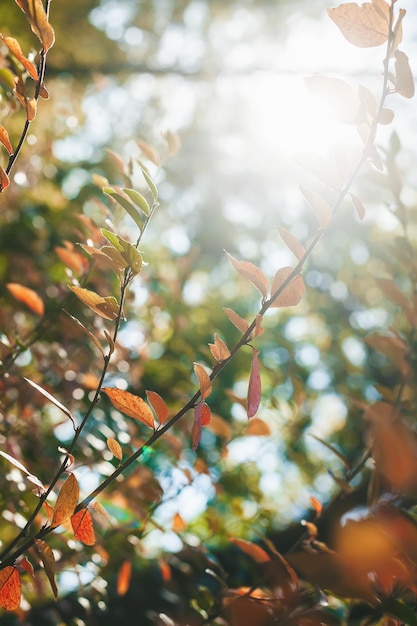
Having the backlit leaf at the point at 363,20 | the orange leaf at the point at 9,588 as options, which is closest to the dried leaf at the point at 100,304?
the orange leaf at the point at 9,588

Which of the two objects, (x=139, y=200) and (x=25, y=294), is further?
(x=25, y=294)

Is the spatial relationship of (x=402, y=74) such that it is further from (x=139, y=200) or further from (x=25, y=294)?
(x=25, y=294)

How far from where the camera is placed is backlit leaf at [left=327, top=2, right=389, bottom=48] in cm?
64

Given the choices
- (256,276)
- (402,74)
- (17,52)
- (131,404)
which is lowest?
(131,404)

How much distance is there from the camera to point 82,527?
68cm

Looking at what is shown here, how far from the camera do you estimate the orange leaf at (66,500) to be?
64 centimetres

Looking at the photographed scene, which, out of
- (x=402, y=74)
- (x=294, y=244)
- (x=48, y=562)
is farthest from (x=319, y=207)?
(x=48, y=562)

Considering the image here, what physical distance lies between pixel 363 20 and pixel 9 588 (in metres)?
0.83

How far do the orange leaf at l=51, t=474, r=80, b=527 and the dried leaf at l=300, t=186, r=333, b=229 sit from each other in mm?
442

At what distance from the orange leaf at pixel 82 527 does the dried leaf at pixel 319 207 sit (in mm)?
478

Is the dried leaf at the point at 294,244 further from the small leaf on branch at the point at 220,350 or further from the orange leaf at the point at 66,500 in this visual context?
the orange leaf at the point at 66,500

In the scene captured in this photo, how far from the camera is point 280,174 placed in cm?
533

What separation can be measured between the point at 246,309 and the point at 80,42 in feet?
8.54

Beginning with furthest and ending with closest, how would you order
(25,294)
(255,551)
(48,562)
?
(25,294)
(255,551)
(48,562)
